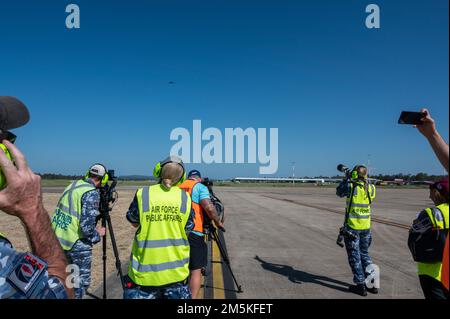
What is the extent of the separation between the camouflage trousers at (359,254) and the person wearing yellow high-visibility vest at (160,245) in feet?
11.7

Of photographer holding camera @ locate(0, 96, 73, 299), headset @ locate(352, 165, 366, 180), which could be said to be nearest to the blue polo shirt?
photographer holding camera @ locate(0, 96, 73, 299)

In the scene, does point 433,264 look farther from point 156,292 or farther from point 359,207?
point 359,207

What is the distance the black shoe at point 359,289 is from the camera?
493 cm

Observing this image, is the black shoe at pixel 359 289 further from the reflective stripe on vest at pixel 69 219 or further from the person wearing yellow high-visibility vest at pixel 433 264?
the reflective stripe on vest at pixel 69 219

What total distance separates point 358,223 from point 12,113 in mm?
5440

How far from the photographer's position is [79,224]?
12.4 feet

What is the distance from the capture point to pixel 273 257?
729 cm

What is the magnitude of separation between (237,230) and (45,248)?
995 centimetres
